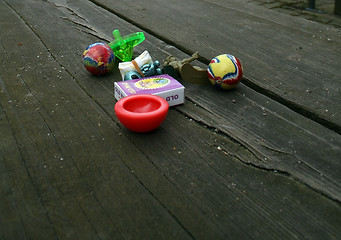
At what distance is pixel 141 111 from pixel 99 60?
1.62ft

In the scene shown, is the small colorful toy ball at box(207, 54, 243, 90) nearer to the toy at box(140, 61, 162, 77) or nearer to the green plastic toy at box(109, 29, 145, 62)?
the toy at box(140, 61, 162, 77)

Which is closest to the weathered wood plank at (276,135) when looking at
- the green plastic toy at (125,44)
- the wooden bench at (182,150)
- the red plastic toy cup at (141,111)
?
the wooden bench at (182,150)

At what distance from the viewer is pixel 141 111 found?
1.55m

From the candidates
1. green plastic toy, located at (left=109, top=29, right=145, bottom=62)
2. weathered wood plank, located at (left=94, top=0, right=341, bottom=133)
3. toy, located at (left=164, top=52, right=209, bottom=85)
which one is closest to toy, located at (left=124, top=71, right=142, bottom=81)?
toy, located at (left=164, top=52, right=209, bottom=85)

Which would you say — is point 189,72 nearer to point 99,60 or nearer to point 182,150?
point 99,60

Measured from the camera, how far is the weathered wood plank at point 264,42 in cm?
174

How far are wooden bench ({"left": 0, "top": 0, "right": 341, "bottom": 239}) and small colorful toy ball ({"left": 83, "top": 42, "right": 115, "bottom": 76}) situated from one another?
0.05 metres

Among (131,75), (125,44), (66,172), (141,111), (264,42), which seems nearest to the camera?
(66,172)

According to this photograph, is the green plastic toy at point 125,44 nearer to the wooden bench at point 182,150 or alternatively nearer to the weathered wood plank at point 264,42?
the wooden bench at point 182,150

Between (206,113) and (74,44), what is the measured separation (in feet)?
3.84

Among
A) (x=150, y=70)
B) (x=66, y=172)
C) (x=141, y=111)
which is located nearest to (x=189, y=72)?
(x=150, y=70)

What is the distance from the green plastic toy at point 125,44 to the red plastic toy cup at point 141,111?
62cm

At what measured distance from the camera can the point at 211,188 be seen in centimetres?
117

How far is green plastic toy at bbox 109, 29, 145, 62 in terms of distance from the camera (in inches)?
81.5
